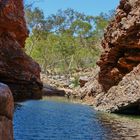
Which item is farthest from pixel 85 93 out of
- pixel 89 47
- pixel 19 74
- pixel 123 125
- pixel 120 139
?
pixel 89 47

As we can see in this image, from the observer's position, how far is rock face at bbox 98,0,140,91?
4922 centimetres

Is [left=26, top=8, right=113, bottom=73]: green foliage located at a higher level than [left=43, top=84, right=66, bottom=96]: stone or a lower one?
higher

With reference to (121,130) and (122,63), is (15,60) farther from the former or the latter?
(121,130)

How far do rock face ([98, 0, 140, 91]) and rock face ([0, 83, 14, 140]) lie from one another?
38478 mm

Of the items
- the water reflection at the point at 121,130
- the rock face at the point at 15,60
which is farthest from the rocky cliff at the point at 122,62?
the rock face at the point at 15,60

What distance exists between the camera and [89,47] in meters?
122

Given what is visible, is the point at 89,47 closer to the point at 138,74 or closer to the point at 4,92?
the point at 138,74

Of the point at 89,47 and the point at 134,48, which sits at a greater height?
the point at 89,47

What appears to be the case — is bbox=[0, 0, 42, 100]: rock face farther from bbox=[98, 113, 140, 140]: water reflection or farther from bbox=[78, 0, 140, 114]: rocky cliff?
bbox=[98, 113, 140, 140]: water reflection

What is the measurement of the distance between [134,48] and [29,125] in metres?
24.8

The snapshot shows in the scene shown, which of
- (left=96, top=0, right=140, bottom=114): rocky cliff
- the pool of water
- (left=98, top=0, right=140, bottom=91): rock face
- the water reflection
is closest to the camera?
the pool of water

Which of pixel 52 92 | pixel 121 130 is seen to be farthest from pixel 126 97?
pixel 52 92

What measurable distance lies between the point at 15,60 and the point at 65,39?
193ft

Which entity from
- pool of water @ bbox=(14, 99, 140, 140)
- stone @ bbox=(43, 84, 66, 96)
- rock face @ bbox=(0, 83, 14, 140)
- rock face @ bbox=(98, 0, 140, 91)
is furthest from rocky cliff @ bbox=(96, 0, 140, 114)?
rock face @ bbox=(0, 83, 14, 140)
